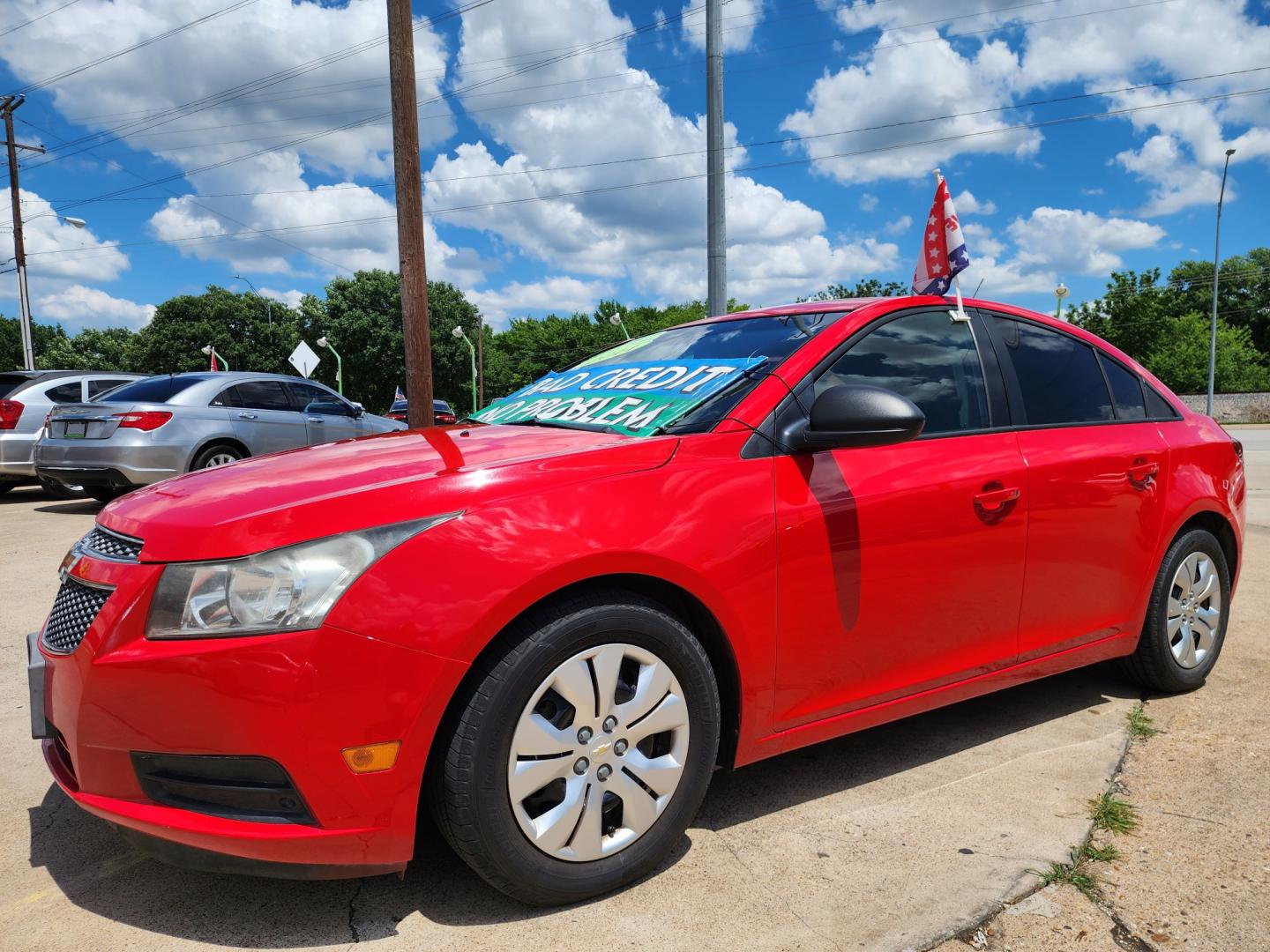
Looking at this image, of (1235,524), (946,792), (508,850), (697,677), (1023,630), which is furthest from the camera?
(1235,524)

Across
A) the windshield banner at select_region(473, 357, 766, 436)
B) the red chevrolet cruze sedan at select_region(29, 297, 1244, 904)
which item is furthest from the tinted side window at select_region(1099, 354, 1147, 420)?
the windshield banner at select_region(473, 357, 766, 436)

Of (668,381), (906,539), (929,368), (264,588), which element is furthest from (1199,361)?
(264,588)

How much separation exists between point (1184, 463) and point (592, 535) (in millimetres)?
2743

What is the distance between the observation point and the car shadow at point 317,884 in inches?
85.5

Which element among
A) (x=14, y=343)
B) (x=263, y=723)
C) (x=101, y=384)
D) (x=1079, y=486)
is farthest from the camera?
(x=14, y=343)

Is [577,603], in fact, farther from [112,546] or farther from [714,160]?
[714,160]

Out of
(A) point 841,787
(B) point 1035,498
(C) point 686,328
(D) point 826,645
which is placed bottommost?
(A) point 841,787

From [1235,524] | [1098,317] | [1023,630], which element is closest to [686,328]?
[1023,630]

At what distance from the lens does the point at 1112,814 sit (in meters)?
2.69

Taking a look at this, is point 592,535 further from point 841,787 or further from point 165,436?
point 165,436

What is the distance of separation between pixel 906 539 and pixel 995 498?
1.40 feet

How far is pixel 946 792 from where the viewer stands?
2.89m

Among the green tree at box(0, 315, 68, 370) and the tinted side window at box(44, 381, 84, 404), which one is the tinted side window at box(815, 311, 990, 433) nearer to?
the tinted side window at box(44, 381, 84, 404)

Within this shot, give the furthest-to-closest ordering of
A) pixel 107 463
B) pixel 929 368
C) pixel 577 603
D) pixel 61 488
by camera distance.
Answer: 1. pixel 61 488
2. pixel 107 463
3. pixel 929 368
4. pixel 577 603
